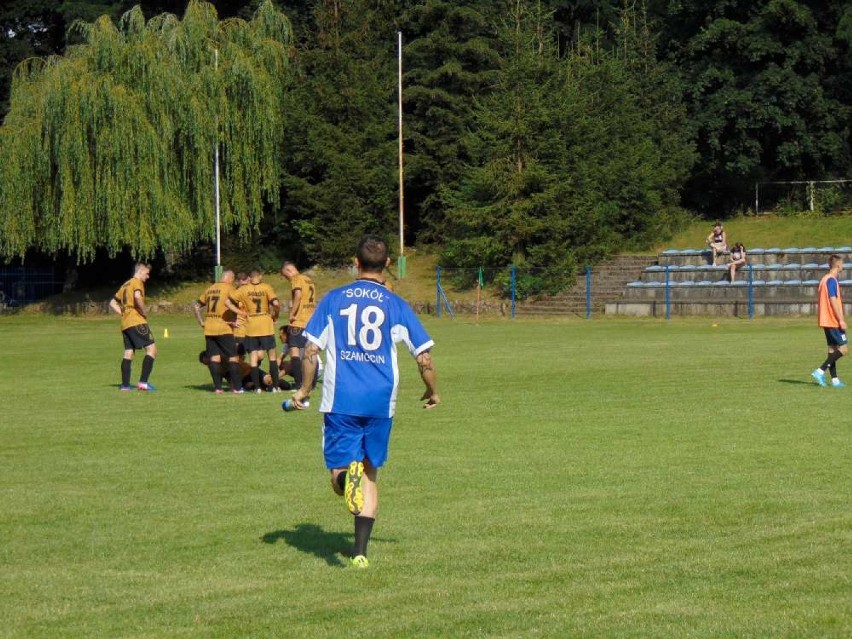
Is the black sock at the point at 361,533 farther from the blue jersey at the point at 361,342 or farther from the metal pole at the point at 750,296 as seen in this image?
the metal pole at the point at 750,296

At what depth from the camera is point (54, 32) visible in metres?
65.8

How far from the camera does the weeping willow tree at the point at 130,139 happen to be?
4650 cm

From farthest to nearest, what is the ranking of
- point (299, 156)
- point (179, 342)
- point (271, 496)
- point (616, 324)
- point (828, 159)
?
1. point (828, 159)
2. point (299, 156)
3. point (616, 324)
4. point (179, 342)
5. point (271, 496)

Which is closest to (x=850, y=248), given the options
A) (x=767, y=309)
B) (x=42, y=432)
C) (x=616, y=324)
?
(x=767, y=309)

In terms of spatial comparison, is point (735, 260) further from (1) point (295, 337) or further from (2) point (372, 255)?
(2) point (372, 255)

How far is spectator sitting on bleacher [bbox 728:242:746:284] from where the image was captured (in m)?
45.0

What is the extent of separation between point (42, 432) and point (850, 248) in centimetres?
3719

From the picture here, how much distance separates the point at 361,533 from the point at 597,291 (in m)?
40.8

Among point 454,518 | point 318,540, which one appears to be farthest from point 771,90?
point 318,540

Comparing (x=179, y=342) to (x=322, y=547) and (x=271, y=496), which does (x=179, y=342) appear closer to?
(x=271, y=496)

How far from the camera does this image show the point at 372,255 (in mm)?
7809

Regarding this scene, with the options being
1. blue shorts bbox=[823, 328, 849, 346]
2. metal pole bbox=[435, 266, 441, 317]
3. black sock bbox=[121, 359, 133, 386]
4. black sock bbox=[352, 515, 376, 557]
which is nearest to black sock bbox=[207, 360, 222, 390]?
black sock bbox=[121, 359, 133, 386]

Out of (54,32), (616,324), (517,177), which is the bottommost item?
(616,324)

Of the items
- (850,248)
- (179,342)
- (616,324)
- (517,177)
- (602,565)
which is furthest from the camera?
(517,177)
